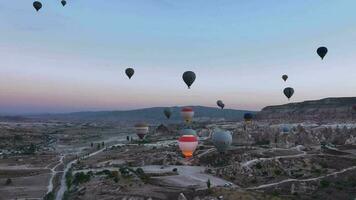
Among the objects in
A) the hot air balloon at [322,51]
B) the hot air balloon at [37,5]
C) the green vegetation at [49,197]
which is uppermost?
the hot air balloon at [37,5]

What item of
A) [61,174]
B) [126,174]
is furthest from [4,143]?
[126,174]

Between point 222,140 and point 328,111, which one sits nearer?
point 222,140

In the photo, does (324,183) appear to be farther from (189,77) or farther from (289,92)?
(289,92)

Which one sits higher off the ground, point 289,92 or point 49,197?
point 289,92

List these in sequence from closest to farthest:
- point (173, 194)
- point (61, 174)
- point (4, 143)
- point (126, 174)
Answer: point (173, 194) → point (126, 174) → point (61, 174) → point (4, 143)

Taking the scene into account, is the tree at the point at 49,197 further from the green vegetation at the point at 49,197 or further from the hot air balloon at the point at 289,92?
the hot air balloon at the point at 289,92

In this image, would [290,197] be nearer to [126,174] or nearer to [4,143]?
[126,174]

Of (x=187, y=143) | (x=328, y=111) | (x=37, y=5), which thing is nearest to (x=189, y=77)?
(x=187, y=143)

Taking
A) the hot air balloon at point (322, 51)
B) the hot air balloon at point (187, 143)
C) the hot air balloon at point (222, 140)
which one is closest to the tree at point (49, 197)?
the hot air balloon at point (187, 143)

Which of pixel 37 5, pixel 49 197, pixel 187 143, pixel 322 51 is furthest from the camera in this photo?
pixel 37 5
